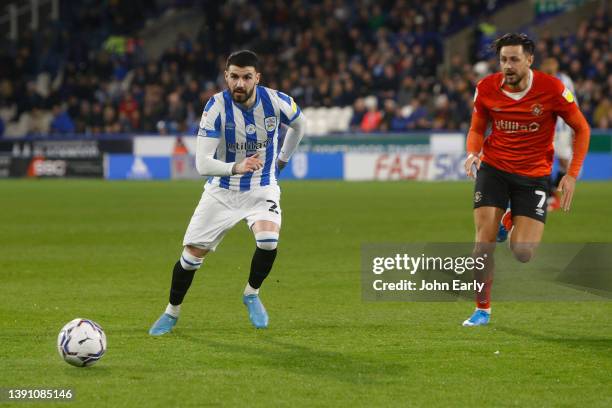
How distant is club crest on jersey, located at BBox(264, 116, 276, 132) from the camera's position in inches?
312

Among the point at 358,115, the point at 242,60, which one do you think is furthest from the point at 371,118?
the point at 242,60

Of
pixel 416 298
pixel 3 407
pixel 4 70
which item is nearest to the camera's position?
pixel 3 407

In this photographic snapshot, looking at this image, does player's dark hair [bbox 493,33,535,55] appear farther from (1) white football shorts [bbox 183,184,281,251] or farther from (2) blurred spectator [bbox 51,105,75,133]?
(2) blurred spectator [bbox 51,105,75,133]

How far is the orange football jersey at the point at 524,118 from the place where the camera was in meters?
7.87

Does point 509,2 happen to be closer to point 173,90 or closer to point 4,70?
point 173,90

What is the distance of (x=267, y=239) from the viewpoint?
7879 mm

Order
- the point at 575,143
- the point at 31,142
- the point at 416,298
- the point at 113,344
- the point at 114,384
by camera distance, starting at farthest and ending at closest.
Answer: the point at 31,142 → the point at 416,298 → the point at 575,143 → the point at 113,344 → the point at 114,384

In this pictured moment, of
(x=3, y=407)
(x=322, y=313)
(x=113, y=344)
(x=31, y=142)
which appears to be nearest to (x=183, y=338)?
(x=113, y=344)

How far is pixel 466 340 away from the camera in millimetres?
7301

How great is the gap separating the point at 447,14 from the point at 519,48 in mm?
24424

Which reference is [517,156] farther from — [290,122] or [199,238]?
[199,238]

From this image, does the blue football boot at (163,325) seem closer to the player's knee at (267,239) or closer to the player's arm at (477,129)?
the player's knee at (267,239)

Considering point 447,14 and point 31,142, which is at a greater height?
point 447,14

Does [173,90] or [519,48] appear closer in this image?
[519,48]
